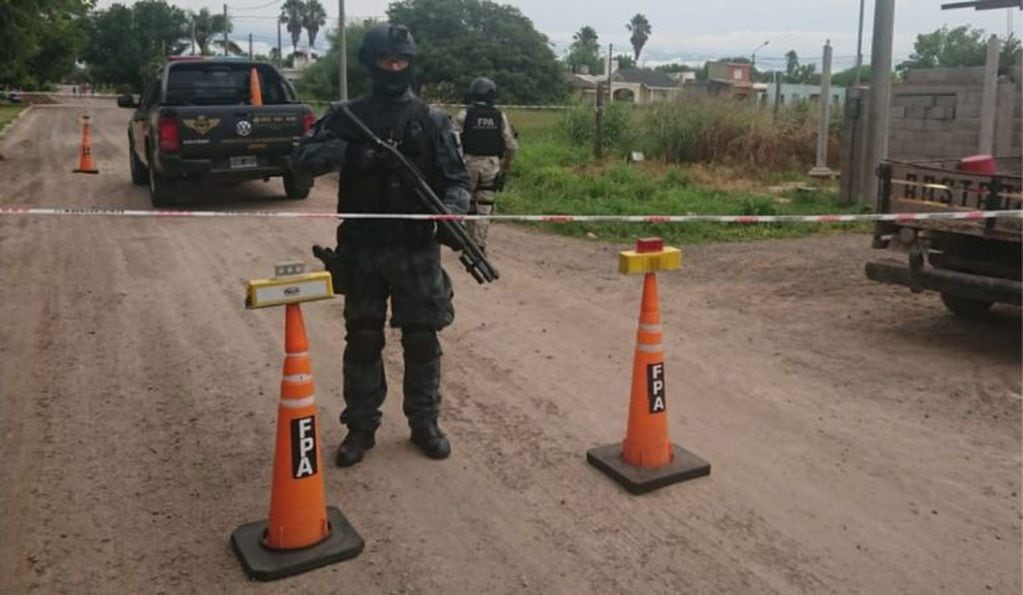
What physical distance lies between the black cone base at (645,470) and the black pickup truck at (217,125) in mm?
7106

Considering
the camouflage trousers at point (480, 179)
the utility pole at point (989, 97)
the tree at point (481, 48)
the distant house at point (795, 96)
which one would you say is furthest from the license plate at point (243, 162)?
the tree at point (481, 48)

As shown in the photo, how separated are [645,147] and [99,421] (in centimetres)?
1434

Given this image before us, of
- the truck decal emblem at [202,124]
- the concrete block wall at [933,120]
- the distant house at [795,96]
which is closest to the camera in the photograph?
the truck decal emblem at [202,124]

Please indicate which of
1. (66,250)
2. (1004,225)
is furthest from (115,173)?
(1004,225)

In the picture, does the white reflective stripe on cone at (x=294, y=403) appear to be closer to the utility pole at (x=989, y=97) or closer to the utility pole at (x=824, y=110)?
the utility pole at (x=989, y=97)

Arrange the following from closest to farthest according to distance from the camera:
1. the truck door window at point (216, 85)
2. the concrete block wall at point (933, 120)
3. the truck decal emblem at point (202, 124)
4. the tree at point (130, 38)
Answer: the truck decal emblem at point (202, 124) < the concrete block wall at point (933, 120) < the truck door window at point (216, 85) < the tree at point (130, 38)

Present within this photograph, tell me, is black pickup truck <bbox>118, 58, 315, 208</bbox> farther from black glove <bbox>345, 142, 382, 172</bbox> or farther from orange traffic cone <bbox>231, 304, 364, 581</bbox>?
orange traffic cone <bbox>231, 304, 364, 581</bbox>

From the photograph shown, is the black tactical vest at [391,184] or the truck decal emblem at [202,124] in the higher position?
the truck decal emblem at [202,124]

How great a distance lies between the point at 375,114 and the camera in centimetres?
411

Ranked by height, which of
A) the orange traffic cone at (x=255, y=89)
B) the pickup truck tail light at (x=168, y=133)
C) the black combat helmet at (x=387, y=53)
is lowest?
the pickup truck tail light at (x=168, y=133)

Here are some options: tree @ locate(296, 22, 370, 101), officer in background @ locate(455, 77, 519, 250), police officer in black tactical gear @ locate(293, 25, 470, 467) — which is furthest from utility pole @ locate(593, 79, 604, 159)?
tree @ locate(296, 22, 370, 101)

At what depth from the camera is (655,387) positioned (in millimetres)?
4109

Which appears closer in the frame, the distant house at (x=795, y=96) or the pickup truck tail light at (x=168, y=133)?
the pickup truck tail light at (x=168, y=133)

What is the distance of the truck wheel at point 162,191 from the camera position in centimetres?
1135
